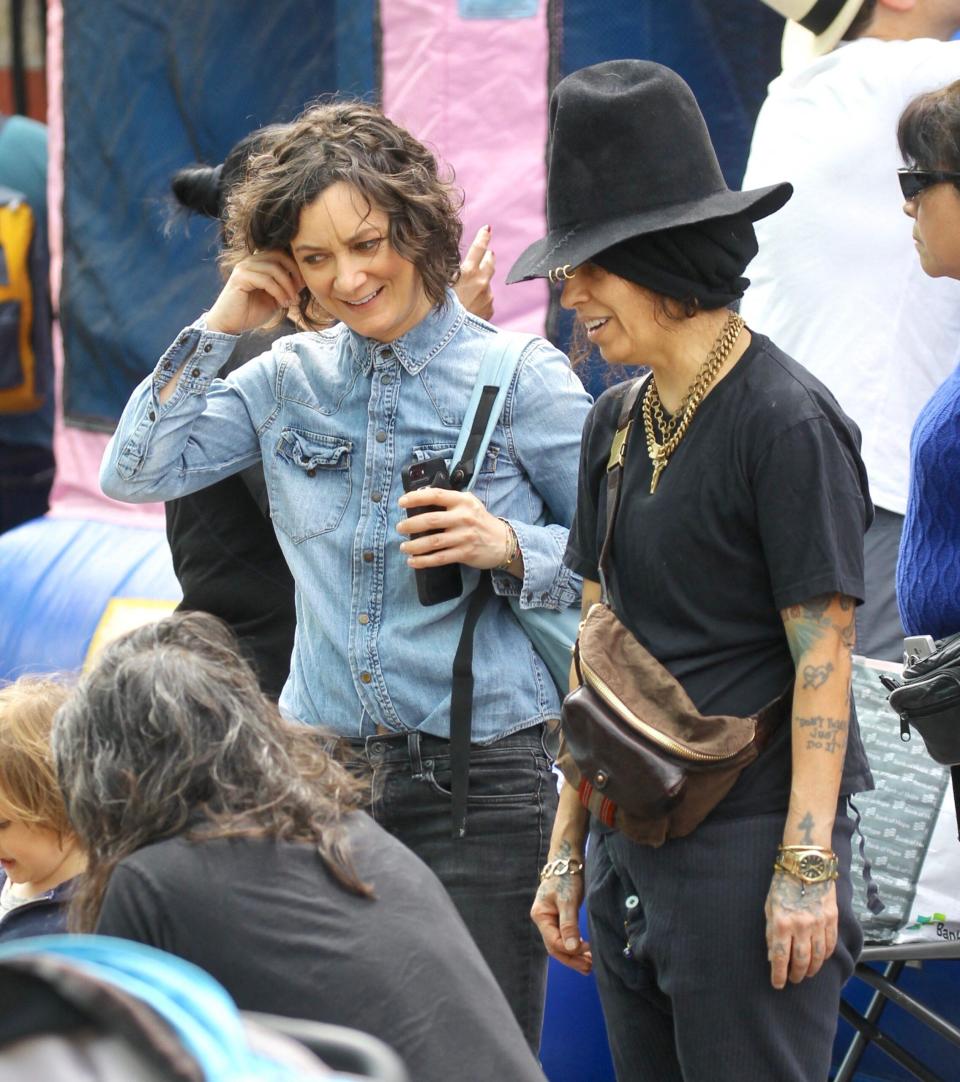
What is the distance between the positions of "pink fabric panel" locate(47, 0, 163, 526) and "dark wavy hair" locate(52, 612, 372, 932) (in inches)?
149

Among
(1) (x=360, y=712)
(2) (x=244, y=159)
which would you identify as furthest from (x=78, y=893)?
(2) (x=244, y=159)

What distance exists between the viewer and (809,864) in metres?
1.82

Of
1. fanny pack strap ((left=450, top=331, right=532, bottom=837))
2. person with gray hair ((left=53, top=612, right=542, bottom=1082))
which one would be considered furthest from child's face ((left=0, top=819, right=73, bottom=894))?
person with gray hair ((left=53, top=612, right=542, bottom=1082))

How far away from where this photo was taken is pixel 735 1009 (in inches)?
73.8

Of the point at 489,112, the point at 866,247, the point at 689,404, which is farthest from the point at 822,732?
the point at 489,112

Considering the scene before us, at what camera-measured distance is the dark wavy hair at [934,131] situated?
2260 mm

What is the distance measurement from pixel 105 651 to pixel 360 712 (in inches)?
23.3

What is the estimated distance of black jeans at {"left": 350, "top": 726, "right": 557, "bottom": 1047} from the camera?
227 centimetres

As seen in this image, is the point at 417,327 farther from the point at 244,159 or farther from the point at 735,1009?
the point at 735,1009

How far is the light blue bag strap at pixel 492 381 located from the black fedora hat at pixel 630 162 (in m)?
0.34

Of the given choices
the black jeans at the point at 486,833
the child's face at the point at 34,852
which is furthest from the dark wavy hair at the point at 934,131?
the child's face at the point at 34,852

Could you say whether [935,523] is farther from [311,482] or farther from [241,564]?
[241,564]

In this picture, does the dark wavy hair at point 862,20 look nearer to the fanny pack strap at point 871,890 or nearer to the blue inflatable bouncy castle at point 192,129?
the blue inflatable bouncy castle at point 192,129

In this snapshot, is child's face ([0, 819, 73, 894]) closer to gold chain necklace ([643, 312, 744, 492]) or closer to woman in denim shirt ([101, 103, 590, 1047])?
woman in denim shirt ([101, 103, 590, 1047])
